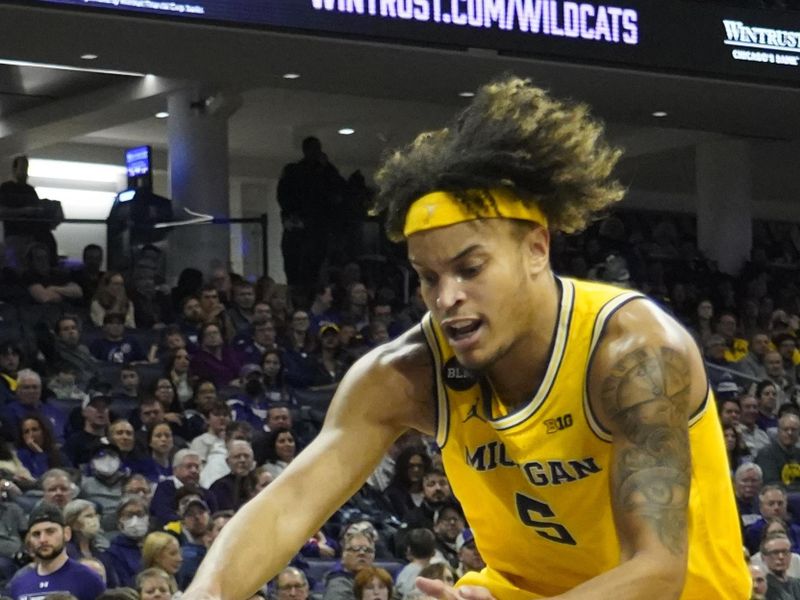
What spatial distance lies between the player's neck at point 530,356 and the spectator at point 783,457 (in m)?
9.55

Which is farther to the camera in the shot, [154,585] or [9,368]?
[9,368]

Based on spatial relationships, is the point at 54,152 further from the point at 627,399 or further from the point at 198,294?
the point at 627,399

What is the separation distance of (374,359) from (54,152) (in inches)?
675

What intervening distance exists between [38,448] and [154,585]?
236 centimetres

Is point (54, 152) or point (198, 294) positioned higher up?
point (54, 152)

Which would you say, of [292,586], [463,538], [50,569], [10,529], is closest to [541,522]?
[50,569]

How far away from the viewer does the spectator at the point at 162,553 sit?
8.48 meters

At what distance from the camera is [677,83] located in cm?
1503

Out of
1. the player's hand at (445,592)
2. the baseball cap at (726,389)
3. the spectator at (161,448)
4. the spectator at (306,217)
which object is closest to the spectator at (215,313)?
the spectator at (306,217)

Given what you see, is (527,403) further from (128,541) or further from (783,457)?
(783,457)

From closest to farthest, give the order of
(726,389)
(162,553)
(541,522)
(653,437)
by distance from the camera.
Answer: (653,437), (541,522), (162,553), (726,389)

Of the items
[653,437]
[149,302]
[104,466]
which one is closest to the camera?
[653,437]

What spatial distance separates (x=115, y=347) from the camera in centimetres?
1212

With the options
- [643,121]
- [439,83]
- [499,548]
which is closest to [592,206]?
[499,548]
